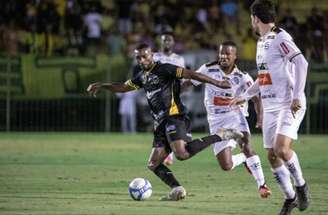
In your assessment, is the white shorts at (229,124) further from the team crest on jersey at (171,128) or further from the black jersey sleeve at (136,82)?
the black jersey sleeve at (136,82)

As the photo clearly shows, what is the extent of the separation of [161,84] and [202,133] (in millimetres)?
15359

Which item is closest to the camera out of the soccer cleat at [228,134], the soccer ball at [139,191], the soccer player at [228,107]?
the soccer ball at [139,191]

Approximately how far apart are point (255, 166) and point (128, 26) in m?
16.9

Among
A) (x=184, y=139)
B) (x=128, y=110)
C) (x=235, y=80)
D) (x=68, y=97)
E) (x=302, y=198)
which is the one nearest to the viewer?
(x=302, y=198)

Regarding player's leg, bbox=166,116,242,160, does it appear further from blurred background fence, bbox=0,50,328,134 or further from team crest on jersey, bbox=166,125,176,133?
blurred background fence, bbox=0,50,328,134

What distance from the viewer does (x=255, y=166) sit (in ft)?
47.4

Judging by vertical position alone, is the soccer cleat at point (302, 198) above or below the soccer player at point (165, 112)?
below

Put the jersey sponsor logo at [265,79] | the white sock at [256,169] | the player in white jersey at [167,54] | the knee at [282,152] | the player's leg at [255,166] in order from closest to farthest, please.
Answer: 1. the knee at [282,152]
2. the jersey sponsor logo at [265,79]
3. the player's leg at [255,166]
4. the white sock at [256,169]
5. the player in white jersey at [167,54]

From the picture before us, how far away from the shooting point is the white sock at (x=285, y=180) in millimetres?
11548

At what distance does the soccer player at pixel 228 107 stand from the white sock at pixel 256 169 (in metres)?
0.06

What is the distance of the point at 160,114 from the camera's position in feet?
46.1

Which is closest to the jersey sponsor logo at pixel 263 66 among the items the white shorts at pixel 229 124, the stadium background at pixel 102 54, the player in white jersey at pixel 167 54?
the white shorts at pixel 229 124

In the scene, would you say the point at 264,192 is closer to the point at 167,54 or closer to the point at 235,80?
the point at 235,80

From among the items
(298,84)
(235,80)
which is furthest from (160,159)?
(298,84)
